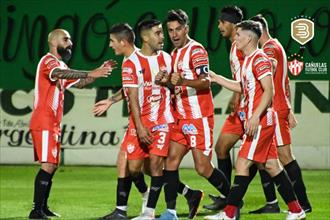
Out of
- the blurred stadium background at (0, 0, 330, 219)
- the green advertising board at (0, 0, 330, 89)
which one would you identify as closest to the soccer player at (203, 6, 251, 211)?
the blurred stadium background at (0, 0, 330, 219)

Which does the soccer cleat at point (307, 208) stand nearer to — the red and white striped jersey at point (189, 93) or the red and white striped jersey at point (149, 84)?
the red and white striped jersey at point (189, 93)

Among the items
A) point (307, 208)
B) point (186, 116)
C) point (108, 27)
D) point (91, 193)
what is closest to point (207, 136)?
point (186, 116)

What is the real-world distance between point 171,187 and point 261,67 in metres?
1.73

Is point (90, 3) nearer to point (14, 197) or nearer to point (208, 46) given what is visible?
point (208, 46)

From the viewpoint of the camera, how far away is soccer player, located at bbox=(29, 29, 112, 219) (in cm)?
1107

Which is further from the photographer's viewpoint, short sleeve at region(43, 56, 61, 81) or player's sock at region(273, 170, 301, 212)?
short sleeve at region(43, 56, 61, 81)

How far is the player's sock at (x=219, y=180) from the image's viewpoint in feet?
35.8

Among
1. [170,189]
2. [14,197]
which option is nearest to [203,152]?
[170,189]

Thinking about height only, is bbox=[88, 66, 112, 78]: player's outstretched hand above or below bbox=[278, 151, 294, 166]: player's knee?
above

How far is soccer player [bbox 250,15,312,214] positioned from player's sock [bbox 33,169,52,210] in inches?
89.6

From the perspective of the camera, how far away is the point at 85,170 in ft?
54.6

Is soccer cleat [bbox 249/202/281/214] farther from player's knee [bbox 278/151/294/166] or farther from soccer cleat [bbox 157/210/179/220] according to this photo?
soccer cleat [bbox 157/210/179/220]

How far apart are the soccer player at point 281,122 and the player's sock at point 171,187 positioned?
1.03m

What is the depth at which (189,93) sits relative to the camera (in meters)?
10.8
